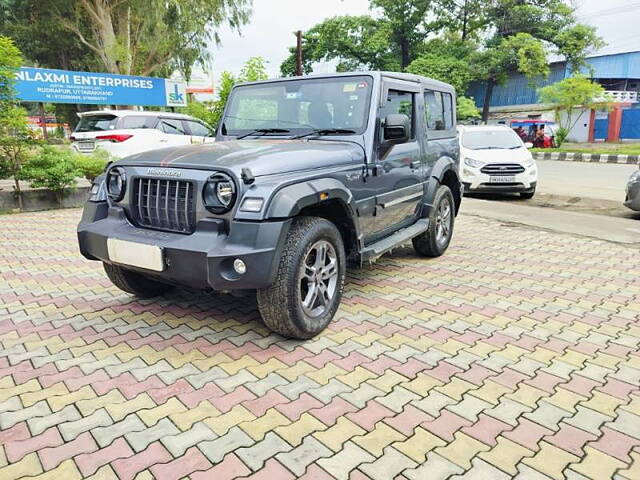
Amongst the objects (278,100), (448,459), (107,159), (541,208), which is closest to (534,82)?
(541,208)

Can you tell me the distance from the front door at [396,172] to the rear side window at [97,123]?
7.76 m

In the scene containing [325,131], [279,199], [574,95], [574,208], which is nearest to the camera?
[279,199]

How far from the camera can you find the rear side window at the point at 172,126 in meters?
10.9

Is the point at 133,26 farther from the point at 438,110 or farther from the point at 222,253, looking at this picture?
the point at 222,253

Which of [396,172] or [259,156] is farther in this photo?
[396,172]

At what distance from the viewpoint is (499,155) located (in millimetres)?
10125

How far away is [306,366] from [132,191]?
1683mm

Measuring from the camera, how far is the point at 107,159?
9.42 meters

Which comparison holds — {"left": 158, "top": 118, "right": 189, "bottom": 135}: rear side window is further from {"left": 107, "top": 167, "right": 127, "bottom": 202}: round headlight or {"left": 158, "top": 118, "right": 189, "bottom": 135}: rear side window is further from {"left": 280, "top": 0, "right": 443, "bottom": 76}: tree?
{"left": 280, "top": 0, "right": 443, "bottom": 76}: tree

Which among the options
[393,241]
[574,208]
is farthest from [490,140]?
[393,241]

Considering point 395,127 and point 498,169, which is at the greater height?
point 395,127

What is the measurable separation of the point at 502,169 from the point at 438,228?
5.41 metres

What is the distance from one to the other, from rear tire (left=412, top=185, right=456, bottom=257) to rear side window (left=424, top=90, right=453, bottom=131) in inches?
27.9

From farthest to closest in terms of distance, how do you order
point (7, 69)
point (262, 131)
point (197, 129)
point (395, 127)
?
point (197, 129), point (7, 69), point (262, 131), point (395, 127)
